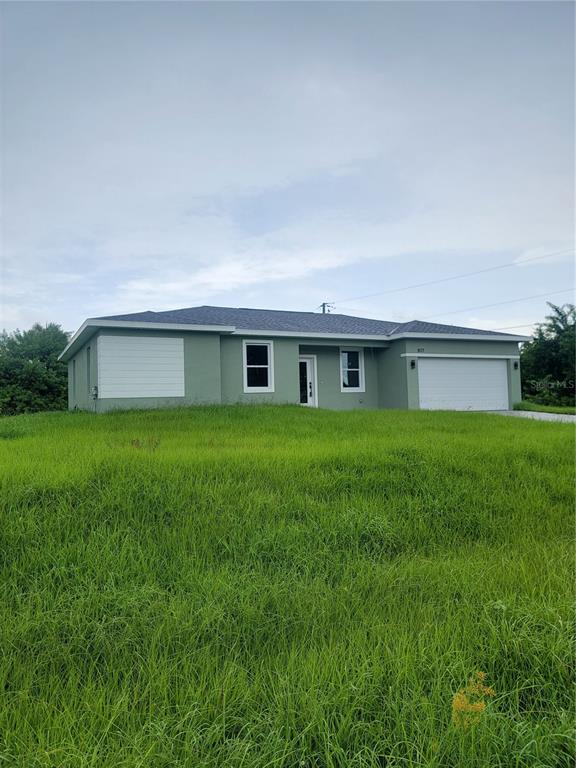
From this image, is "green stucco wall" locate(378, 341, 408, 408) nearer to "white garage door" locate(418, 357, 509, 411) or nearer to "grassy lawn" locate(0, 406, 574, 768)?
"white garage door" locate(418, 357, 509, 411)

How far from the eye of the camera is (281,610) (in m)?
2.67

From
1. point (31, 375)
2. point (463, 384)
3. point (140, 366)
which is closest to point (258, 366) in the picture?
point (140, 366)

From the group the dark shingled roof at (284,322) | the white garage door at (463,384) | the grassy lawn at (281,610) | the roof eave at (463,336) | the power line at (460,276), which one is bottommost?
the grassy lawn at (281,610)

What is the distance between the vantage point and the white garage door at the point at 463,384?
1580cm

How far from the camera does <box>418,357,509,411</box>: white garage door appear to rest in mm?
15797

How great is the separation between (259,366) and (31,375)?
1721 centimetres

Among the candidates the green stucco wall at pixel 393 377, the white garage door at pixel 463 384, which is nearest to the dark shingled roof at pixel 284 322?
the green stucco wall at pixel 393 377

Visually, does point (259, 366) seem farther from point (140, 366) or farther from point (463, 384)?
point (463, 384)

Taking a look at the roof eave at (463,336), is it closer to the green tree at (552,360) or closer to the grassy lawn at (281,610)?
the green tree at (552,360)

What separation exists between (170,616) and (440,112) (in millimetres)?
11600

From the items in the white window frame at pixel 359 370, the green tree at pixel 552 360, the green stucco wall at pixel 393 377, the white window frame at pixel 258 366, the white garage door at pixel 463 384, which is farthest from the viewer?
the green tree at pixel 552 360

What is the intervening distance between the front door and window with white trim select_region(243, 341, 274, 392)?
1604 mm

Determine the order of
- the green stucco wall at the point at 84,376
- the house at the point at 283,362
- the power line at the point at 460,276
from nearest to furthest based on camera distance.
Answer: the house at the point at 283,362, the green stucco wall at the point at 84,376, the power line at the point at 460,276

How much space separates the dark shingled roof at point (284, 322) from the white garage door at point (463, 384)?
1.21 m
